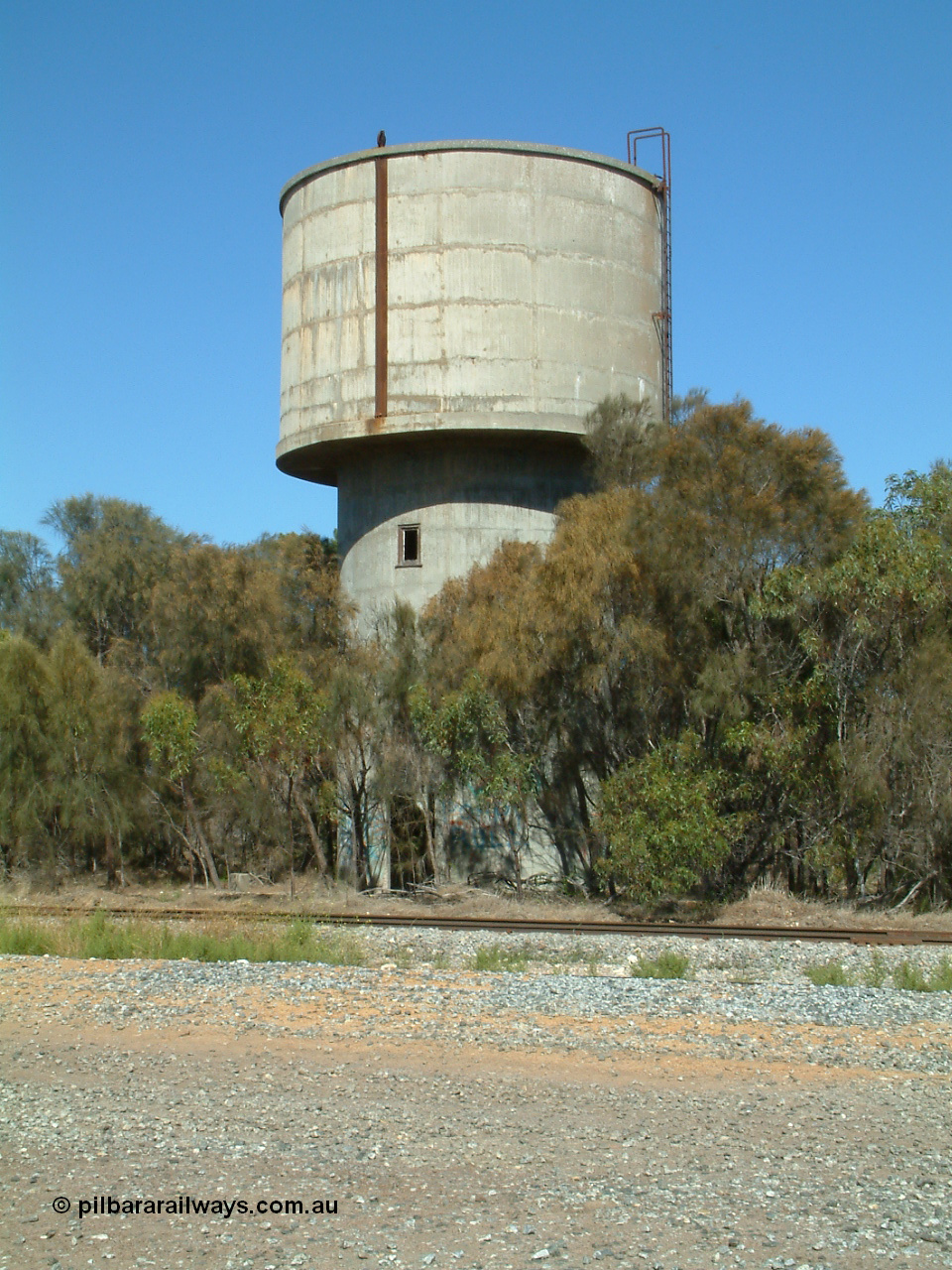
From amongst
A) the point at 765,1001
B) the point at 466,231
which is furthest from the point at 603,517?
the point at 765,1001

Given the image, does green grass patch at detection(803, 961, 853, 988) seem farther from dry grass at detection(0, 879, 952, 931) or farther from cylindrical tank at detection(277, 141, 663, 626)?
cylindrical tank at detection(277, 141, 663, 626)

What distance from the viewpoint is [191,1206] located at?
5695mm

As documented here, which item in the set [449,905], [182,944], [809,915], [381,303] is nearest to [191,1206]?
[182,944]

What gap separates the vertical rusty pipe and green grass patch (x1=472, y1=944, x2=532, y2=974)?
41.8 feet

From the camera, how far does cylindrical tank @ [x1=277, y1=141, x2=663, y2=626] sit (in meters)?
23.3

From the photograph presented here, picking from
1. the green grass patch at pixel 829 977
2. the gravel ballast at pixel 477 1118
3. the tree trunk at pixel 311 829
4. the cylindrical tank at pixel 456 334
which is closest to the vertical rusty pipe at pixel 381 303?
the cylindrical tank at pixel 456 334

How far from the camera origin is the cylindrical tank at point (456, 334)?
23312 millimetres

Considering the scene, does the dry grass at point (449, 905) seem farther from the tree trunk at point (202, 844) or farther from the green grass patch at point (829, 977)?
the green grass patch at point (829, 977)

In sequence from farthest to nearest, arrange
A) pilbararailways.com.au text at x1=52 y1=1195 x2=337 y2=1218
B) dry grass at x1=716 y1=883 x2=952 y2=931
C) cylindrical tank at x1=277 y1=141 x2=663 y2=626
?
1. cylindrical tank at x1=277 y1=141 x2=663 y2=626
2. dry grass at x1=716 y1=883 x2=952 y2=931
3. pilbararailways.com.au text at x1=52 y1=1195 x2=337 y2=1218

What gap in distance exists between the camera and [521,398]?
23.3 m

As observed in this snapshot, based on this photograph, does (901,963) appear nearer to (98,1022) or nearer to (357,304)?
(98,1022)

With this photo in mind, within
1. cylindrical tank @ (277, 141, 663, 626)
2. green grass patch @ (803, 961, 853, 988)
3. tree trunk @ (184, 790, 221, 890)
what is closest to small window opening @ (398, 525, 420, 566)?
cylindrical tank @ (277, 141, 663, 626)

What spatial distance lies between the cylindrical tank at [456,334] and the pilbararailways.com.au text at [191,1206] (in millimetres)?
18453

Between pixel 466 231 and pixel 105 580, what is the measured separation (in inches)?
569
